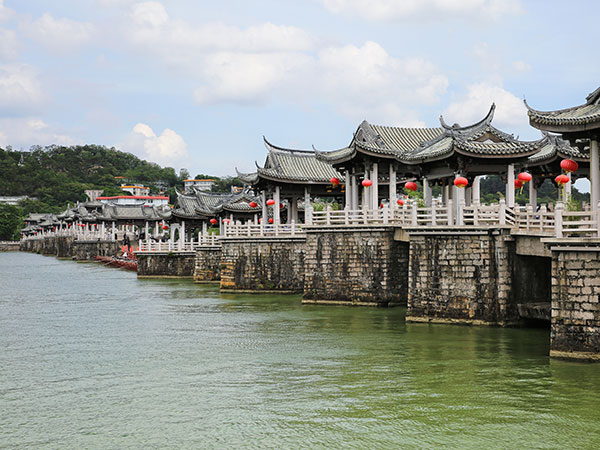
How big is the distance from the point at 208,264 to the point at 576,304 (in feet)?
82.4

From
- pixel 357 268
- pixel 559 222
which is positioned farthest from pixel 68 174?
pixel 559 222

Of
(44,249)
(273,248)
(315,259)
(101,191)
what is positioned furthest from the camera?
(101,191)

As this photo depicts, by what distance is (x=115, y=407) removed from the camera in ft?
35.7

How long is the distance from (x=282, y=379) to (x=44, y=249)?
8613 centimetres

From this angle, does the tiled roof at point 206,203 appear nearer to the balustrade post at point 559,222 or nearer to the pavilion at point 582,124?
the pavilion at point 582,124

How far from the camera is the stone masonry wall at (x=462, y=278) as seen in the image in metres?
16.6

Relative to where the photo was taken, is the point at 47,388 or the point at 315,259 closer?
Answer: the point at 47,388

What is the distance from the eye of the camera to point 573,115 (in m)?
14.5

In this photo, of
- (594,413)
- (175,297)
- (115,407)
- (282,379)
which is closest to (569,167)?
(594,413)

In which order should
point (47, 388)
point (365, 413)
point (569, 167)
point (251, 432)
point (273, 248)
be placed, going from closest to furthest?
point (251, 432) < point (365, 413) < point (47, 388) < point (569, 167) < point (273, 248)

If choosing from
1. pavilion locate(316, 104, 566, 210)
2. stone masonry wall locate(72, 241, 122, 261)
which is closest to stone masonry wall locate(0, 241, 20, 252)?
stone masonry wall locate(72, 241, 122, 261)

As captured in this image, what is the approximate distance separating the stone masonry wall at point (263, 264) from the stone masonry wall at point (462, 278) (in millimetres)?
9429

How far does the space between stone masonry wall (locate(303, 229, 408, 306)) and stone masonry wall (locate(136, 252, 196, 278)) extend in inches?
679

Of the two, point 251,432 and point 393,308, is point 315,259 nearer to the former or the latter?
point 393,308
